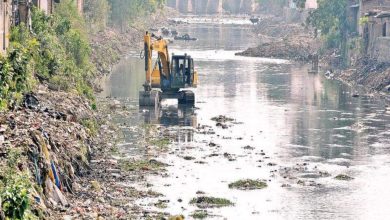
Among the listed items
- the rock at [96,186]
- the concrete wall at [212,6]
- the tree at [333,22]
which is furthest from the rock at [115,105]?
the concrete wall at [212,6]

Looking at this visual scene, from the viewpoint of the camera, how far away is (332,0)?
86375mm

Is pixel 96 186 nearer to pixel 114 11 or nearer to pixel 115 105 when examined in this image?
pixel 115 105

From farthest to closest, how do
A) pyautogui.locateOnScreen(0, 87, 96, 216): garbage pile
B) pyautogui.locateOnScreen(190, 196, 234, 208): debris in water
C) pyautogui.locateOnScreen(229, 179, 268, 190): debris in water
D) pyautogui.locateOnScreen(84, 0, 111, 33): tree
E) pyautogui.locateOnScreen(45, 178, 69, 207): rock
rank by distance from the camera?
pyautogui.locateOnScreen(84, 0, 111, 33): tree < pyautogui.locateOnScreen(229, 179, 268, 190): debris in water < pyautogui.locateOnScreen(190, 196, 234, 208): debris in water < pyautogui.locateOnScreen(45, 178, 69, 207): rock < pyautogui.locateOnScreen(0, 87, 96, 216): garbage pile

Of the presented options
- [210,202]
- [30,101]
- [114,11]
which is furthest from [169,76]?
[114,11]

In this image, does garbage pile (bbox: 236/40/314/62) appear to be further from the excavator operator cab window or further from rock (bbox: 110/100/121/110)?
rock (bbox: 110/100/121/110)

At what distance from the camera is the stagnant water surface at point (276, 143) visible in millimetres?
31172

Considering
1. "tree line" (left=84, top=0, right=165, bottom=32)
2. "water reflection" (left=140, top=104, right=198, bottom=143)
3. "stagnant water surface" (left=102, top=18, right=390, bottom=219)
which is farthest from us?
"tree line" (left=84, top=0, right=165, bottom=32)

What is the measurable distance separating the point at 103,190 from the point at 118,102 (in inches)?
890

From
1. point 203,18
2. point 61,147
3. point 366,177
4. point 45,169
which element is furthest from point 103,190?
point 203,18

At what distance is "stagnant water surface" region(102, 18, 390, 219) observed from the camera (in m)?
31.2

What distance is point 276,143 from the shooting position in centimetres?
4225

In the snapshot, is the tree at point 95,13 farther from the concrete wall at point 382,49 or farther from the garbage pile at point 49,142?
the garbage pile at point 49,142

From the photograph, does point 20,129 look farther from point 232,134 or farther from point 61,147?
point 232,134

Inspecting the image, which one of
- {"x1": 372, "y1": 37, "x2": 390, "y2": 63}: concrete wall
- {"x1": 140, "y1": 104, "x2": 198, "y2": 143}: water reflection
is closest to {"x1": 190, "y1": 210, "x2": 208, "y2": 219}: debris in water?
{"x1": 140, "y1": 104, "x2": 198, "y2": 143}: water reflection
